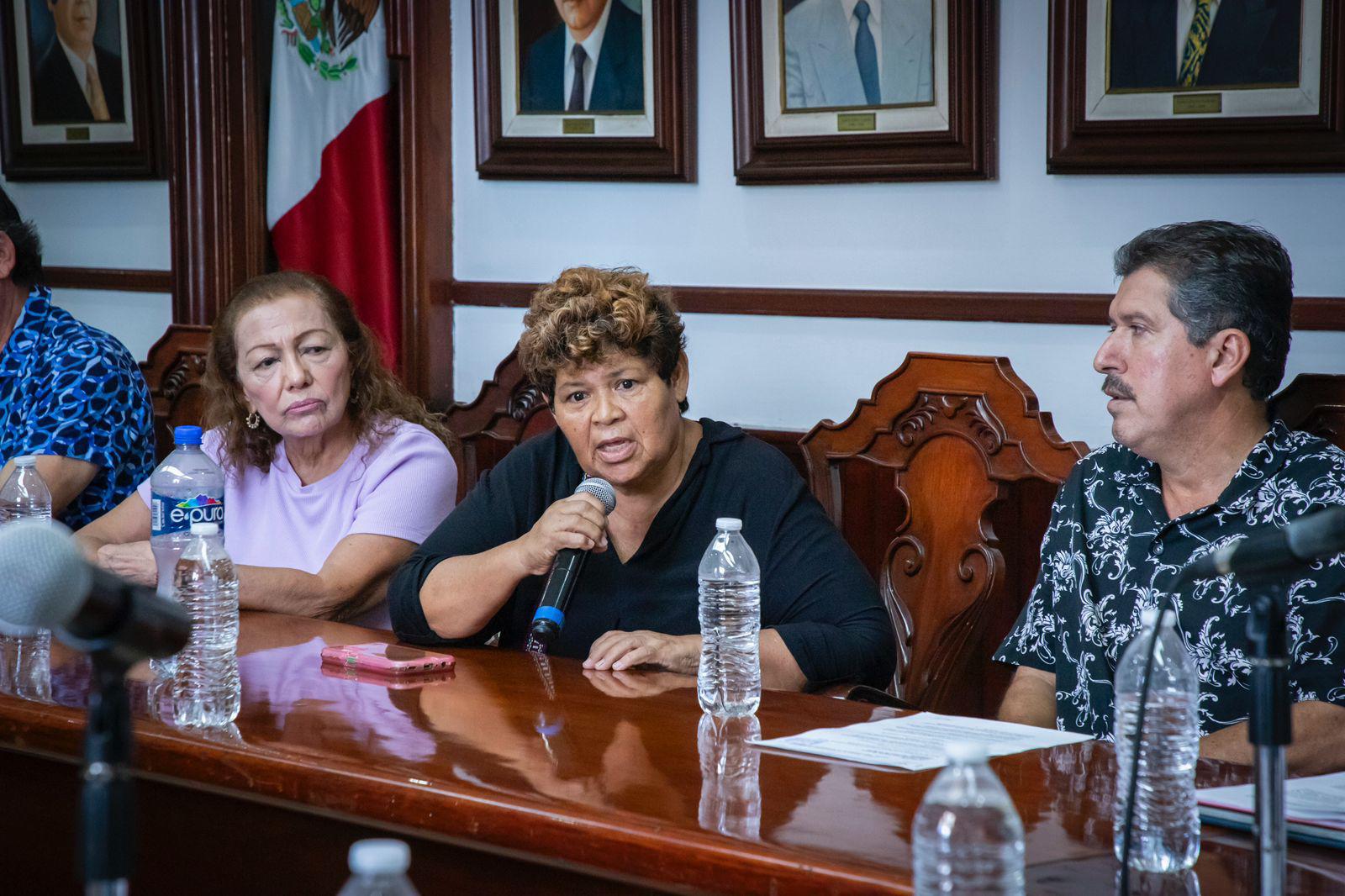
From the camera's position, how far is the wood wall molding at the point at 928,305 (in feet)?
9.51

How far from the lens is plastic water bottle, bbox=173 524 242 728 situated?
1964mm

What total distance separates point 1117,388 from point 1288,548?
1.15m

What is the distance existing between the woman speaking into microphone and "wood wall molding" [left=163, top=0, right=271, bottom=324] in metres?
2.28

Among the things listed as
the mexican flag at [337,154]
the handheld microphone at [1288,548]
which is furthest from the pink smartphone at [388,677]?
the mexican flag at [337,154]

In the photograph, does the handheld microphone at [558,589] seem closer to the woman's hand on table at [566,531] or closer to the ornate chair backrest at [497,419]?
the woman's hand on table at [566,531]

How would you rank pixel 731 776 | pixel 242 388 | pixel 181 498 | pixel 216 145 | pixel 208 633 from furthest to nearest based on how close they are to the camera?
1. pixel 216 145
2. pixel 242 388
3. pixel 181 498
4. pixel 208 633
5. pixel 731 776

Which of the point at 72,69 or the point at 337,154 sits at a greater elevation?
the point at 72,69

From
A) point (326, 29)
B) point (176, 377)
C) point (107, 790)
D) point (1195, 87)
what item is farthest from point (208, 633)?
point (326, 29)

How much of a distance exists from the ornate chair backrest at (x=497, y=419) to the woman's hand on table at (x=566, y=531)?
1148 millimetres

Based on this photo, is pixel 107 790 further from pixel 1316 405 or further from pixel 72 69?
pixel 72 69

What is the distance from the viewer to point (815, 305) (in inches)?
139

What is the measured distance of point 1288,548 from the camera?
1.13 meters

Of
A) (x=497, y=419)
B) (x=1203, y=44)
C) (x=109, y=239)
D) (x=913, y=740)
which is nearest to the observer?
(x=913, y=740)

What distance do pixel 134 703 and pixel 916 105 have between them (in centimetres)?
213
